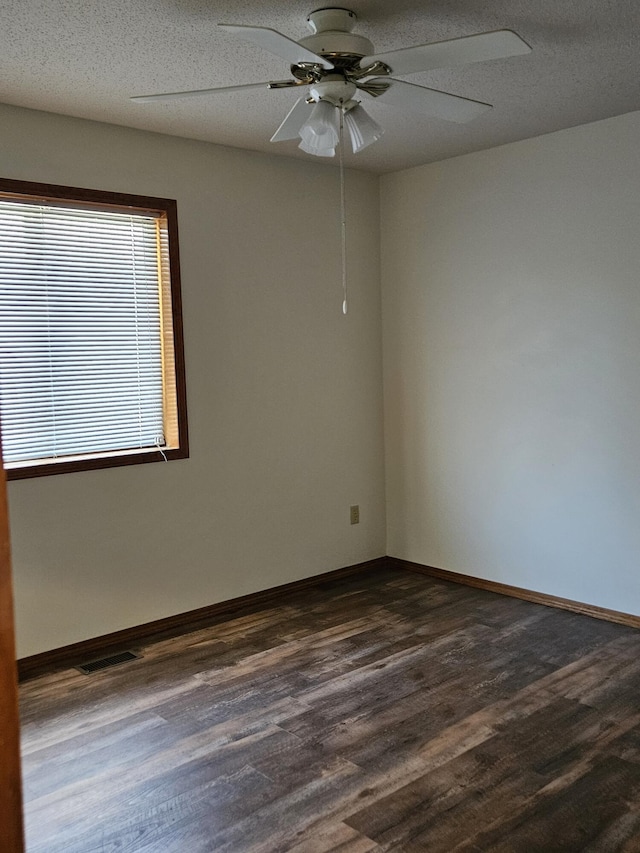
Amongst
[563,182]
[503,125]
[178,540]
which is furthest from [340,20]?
[178,540]

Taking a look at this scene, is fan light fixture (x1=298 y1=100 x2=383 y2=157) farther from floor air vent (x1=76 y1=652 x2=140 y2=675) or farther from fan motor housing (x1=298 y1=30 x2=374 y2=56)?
floor air vent (x1=76 y1=652 x2=140 y2=675)

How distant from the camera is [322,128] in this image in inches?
102

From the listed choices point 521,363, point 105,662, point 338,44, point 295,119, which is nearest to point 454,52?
point 338,44

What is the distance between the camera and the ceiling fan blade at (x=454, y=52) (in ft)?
6.71

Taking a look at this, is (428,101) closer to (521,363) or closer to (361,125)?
(361,125)

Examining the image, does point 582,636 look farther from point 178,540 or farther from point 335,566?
point 178,540

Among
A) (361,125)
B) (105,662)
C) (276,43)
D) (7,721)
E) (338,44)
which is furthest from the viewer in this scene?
(105,662)

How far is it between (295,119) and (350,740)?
220cm

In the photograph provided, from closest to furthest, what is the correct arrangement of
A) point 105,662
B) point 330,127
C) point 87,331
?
point 330,127 < point 105,662 < point 87,331

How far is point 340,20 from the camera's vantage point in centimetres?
245

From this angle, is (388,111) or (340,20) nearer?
(340,20)

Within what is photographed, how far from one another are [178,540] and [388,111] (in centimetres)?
232

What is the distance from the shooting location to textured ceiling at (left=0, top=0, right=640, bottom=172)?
2.46 m

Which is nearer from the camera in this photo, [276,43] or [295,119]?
[276,43]
